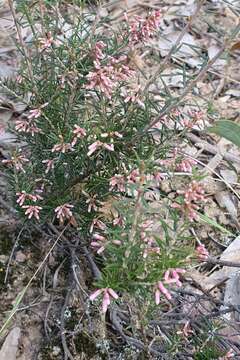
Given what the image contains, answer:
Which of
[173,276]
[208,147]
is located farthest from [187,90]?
[208,147]

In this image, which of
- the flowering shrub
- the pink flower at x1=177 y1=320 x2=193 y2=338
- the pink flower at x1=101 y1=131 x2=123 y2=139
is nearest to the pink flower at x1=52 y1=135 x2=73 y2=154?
the flowering shrub

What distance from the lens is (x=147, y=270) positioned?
1.44 m

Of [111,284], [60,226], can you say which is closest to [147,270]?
[111,284]

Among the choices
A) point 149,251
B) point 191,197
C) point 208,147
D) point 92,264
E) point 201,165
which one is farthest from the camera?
point 208,147

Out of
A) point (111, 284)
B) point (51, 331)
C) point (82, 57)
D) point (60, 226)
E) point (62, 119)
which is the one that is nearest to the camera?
point (111, 284)

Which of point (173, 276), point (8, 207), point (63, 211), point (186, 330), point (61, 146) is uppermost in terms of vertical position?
point (61, 146)

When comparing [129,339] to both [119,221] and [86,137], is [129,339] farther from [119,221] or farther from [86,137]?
[86,137]

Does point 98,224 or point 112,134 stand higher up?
point 112,134

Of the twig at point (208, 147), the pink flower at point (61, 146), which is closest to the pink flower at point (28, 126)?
the pink flower at point (61, 146)

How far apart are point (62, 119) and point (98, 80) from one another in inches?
11.4

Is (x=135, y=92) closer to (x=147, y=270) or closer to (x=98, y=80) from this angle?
(x=98, y=80)

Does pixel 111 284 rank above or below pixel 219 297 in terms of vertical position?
above

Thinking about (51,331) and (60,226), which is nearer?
(51,331)

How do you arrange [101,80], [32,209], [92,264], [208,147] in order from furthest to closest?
[208,147], [92,264], [32,209], [101,80]
